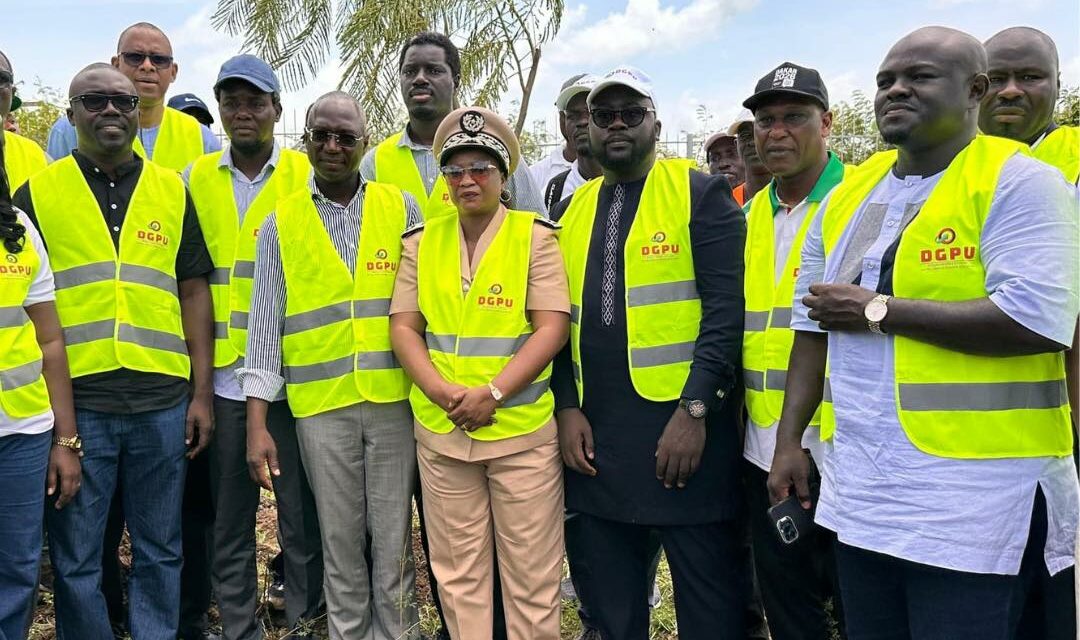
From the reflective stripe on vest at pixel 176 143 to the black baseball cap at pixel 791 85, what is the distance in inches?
113

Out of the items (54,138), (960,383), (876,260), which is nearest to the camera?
(960,383)

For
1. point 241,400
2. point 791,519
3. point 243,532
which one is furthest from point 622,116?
point 243,532

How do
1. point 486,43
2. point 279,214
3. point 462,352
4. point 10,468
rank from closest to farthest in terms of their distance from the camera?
point 10,468 → point 462,352 → point 279,214 → point 486,43

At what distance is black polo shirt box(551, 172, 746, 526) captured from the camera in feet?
10.6

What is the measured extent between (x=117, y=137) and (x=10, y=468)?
4.48 ft

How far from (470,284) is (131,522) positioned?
1765 mm

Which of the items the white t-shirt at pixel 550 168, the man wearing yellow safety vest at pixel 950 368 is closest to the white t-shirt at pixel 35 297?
the man wearing yellow safety vest at pixel 950 368

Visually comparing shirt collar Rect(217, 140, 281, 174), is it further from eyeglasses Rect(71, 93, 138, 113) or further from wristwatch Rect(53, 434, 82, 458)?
wristwatch Rect(53, 434, 82, 458)

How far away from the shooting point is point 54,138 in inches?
177

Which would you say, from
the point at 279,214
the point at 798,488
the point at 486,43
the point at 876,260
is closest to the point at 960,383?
the point at 876,260

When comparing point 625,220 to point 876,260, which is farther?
point 625,220

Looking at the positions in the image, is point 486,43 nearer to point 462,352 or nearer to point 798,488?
point 462,352

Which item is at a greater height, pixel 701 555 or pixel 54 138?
pixel 54 138

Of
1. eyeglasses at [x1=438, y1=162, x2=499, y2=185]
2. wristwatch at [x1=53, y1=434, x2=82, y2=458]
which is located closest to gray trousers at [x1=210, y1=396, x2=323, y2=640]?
wristwatch at [x1=53, y1=434, x2=82, y2=458]
